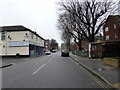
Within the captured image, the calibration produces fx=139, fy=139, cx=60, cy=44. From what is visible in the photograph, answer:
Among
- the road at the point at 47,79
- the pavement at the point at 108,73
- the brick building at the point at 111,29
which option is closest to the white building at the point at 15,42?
the road at the point at 47,79

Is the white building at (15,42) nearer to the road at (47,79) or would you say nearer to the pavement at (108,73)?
the road at (47,79)

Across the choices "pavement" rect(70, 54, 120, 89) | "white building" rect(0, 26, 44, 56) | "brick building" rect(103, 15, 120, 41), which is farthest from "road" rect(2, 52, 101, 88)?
"brick building" rect(103, 15, 120, 41)

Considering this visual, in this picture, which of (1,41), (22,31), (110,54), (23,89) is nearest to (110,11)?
(110,54)

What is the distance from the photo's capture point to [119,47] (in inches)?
790

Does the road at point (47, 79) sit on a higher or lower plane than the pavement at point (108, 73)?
lower

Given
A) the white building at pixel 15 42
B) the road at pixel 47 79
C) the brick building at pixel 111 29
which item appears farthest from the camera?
the brick building at pixel 111 29

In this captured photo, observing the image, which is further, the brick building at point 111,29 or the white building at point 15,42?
the brick building at point 111,29

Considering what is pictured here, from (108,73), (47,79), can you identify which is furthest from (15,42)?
(108,73)

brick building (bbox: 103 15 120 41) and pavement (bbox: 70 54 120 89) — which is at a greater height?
brick building (bbox: 103 15 120 41)

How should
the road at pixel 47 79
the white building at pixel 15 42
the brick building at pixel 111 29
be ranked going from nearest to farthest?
1. the road at pixel 47 79
2. the white building at pixel 15 42
3. the brick building at pixel 111 29

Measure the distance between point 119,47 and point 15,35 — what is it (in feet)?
75.7

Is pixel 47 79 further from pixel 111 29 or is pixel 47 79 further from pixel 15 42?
pixel 111 29

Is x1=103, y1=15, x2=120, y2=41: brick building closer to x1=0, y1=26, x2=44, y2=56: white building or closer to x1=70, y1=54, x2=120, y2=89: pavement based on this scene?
x1=0, y1=26, x2=44, y2=56: white building

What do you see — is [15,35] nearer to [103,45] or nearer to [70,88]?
[103,45]
